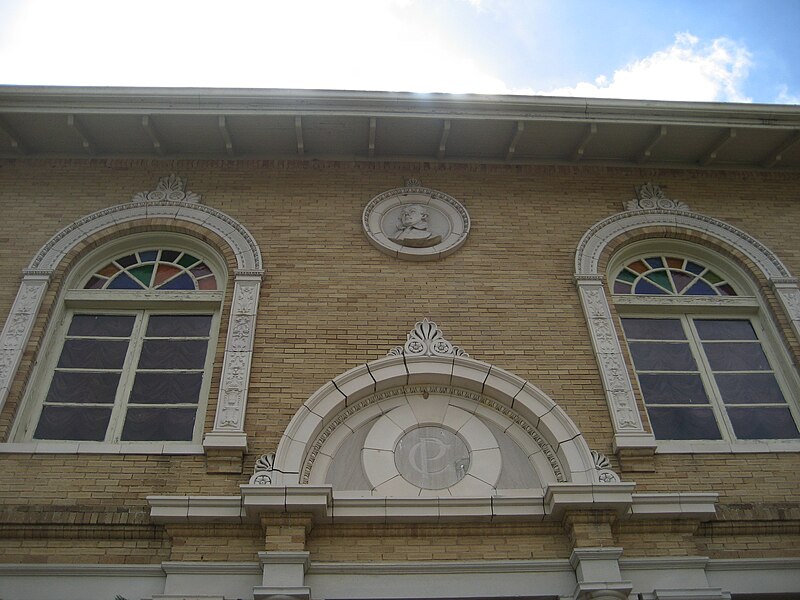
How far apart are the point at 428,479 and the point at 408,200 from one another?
391 centimetres

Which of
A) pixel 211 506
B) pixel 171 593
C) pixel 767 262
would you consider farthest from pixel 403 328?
pixel 767 262

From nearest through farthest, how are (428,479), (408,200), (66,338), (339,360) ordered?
(428,479) < (339,360) < (66,338) < (408,200)

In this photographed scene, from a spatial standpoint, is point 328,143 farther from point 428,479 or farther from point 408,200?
point 428,479

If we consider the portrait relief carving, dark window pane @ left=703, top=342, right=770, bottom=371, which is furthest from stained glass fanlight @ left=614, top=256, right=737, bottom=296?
the portrait relief carving

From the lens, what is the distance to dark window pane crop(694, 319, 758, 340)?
884cm

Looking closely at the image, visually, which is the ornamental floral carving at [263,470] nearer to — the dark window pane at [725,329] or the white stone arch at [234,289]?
the white stone arch at [234,289]

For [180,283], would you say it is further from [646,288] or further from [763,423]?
[763,423]

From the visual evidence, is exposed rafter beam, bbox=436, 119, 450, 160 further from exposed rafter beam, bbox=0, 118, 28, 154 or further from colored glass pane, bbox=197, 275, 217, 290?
exposed rafter beam, bbox=0, 118, 28, 154

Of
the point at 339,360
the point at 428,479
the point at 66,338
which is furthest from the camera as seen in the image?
the point at 66,338

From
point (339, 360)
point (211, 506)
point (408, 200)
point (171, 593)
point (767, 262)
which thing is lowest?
point (171, 593)

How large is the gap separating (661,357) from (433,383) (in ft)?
8.65

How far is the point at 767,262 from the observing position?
9266mm

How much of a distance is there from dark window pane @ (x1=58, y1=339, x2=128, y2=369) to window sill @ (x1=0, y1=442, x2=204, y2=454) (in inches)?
44.4

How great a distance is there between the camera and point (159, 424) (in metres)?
7.68
